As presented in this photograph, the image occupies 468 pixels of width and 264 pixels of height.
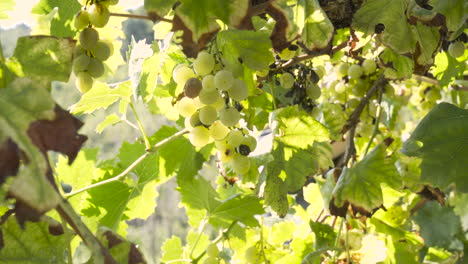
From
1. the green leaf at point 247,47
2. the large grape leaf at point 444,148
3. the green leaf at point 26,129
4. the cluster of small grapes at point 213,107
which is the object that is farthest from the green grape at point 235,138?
the green leaf at point 26,129

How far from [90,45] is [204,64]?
15 cm

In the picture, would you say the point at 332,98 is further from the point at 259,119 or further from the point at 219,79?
the point at 219,79

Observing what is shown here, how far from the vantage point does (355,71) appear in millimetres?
1337

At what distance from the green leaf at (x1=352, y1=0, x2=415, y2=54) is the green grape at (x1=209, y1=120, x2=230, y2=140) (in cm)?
25

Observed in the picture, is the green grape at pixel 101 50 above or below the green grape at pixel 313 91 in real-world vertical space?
above

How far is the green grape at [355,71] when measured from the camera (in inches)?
52.6

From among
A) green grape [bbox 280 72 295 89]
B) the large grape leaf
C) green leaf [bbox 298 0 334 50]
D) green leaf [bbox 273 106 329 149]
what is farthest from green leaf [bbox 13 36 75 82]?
the large grape leaf

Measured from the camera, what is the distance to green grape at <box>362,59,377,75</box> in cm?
131

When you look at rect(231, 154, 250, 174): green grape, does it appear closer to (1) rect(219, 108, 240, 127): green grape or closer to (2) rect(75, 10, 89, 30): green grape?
(1) rect(219, 108, 240, 127): green grape

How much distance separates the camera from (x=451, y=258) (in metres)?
1.43

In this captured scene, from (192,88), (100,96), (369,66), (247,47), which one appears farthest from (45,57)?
(369,66)

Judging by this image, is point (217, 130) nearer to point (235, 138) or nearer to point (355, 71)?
point (235, 138)

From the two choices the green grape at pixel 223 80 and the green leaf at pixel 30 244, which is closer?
the green leaf at pixel 30 244

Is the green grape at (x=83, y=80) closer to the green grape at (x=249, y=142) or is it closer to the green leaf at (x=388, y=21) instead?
the green grape at (x=249, y=142)
